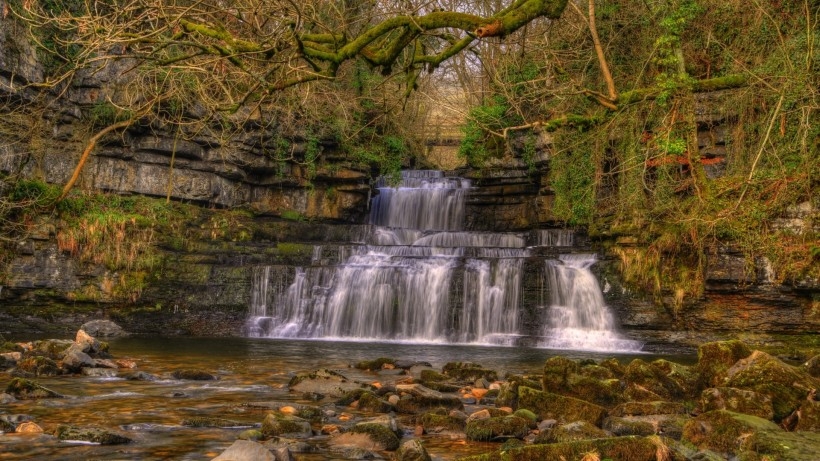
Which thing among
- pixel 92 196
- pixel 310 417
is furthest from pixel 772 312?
pixel 92 196

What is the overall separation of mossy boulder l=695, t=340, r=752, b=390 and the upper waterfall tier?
14.6 meters

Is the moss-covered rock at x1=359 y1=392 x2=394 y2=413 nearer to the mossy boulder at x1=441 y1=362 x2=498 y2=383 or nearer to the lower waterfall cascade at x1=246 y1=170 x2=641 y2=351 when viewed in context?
the mossy boulder at x1=441 y1=362 x2=498 y2=383

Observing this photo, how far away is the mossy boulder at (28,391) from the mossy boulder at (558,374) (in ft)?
15.6

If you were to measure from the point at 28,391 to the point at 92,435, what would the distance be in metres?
2.16

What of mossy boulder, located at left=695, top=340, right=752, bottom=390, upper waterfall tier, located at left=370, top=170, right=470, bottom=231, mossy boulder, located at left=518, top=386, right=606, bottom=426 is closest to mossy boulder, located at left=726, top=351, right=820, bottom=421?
mossy boulder, located at left=695, top=340, right=752, bottom=390

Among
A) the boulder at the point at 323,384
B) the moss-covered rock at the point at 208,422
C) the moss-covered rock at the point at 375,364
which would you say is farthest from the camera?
the moss-covered rock at the point at 375,364

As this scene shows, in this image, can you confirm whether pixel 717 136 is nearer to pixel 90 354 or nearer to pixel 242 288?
pixel 242 288

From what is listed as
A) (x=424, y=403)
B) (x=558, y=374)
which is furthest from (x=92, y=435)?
(x=558, y=374)

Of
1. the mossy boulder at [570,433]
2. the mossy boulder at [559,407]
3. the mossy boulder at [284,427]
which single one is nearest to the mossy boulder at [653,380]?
the mossy boulder at [559,407]

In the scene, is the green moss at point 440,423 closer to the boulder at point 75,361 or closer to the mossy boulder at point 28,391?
the mossy boulder at point 28,391

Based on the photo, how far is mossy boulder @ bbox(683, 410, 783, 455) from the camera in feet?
16.4

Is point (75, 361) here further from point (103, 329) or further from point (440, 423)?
point (103, 329)

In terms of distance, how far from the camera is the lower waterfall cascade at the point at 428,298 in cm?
1538

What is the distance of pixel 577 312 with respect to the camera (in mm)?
15391
